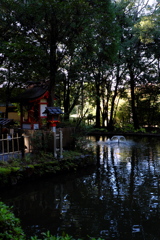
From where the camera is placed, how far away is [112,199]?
761cm

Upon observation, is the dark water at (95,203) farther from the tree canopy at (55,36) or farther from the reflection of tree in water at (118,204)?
the tree canopy at (55,36)

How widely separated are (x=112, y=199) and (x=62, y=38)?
948 centimetres

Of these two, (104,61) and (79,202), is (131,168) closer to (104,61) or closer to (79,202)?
(79,202)

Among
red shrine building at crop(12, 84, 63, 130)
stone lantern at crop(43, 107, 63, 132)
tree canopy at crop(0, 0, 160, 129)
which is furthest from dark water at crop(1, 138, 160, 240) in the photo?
tree canopy at crop(0, 0, 160, 129)

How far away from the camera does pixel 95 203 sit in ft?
23.9

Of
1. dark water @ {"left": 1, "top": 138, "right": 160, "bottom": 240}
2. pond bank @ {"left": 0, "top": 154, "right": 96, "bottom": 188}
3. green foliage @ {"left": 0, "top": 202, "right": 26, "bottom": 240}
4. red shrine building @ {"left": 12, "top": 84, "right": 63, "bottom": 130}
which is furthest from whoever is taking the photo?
red shrine building @ {"left": 12, "top": 84, "right": 63, "bottom": 130}

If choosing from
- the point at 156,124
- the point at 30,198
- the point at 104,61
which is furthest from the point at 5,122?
the point at 156,124

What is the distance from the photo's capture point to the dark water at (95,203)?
5609mm

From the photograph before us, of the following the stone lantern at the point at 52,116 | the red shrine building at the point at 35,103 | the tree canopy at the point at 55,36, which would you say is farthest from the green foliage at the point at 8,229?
the red shrine building at the point at 35,103

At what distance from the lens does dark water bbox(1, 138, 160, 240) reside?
18.4 ft

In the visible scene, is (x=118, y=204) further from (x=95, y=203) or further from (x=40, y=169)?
(x=40, y=169)

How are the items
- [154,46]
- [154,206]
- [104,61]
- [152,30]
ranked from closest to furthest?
[154,206], [104,61], [152,30], [154,46]

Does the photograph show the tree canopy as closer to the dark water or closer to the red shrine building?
the red shrine building

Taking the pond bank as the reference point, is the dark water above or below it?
below
